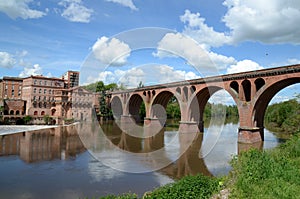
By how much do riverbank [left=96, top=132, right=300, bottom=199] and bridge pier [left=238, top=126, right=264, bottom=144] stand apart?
18193mm

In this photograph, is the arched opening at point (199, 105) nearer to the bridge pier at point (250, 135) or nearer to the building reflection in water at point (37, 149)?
the bridge pier at point (250, 135)

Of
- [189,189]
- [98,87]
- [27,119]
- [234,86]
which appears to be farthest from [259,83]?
[98,87]

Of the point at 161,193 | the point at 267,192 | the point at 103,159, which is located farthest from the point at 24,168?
the point at 267,192

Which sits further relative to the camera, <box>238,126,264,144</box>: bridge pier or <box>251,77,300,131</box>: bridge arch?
<box>238,126,264,144</box>: bridge pier

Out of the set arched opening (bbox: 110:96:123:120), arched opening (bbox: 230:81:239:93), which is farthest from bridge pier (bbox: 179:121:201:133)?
arched opening (bbox: 110:96:123:120)

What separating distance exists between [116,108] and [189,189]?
2335 inches

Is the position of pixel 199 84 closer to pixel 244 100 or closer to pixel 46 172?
pixel 244 100

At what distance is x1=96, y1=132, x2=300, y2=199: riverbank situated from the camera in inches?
308

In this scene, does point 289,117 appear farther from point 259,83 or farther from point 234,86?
point 259,83

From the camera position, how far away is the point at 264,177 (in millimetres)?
9188

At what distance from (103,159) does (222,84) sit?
19763 mm

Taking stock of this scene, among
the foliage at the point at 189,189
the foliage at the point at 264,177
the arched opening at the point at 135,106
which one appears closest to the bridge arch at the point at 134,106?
the arched opening at the point at 135,106

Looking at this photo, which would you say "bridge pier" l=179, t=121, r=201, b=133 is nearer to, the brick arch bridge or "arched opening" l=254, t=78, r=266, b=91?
the brick arch bridge

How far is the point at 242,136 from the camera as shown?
2909cm
